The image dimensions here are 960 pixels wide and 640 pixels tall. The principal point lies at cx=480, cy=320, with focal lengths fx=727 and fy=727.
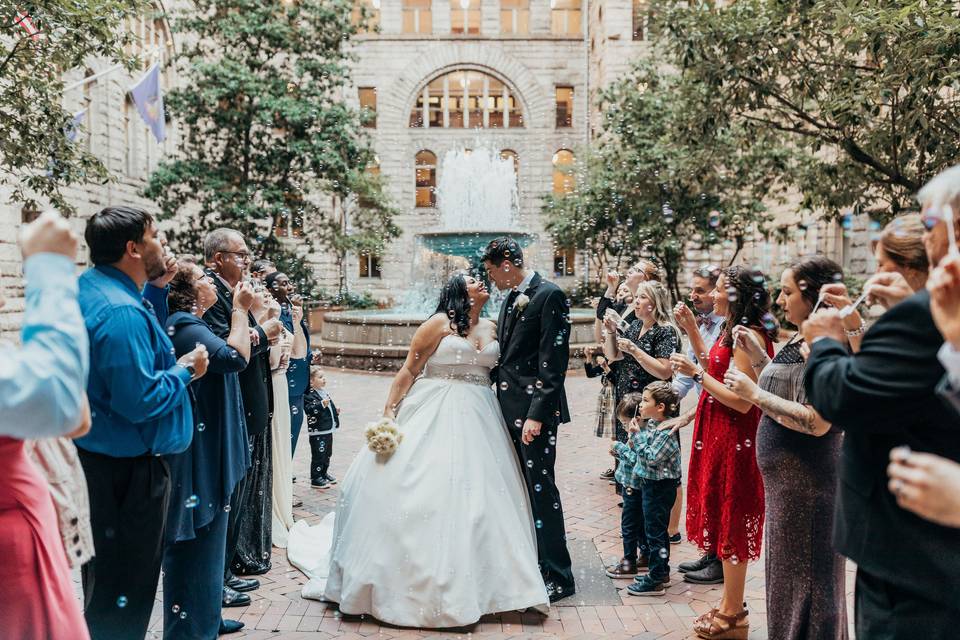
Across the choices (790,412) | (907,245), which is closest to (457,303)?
(790,412)

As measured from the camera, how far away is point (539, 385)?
4637mm

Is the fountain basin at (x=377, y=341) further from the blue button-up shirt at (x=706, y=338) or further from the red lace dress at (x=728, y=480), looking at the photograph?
the red lace dress at (x=728, y=480)

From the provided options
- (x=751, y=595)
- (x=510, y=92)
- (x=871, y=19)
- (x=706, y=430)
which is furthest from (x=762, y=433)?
(x=510, y=92)

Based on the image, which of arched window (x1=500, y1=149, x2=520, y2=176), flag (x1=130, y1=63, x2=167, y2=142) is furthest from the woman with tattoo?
arched window (x1=500, y1=149, x2=520, y2=176)

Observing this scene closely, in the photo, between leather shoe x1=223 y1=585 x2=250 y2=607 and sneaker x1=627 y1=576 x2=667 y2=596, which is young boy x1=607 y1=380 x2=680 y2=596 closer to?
sneaker x1=627 y1=576 x2=667 y2=596

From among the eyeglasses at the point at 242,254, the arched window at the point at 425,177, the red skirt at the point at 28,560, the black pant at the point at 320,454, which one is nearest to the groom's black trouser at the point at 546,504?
the eyeglasses at the point at 242,254

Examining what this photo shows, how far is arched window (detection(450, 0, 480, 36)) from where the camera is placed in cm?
3278

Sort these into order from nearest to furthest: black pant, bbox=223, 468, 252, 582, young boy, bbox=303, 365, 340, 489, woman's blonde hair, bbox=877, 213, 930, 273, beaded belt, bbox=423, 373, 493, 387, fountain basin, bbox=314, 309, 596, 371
Answer: woman's blonde hair, bbox=877, 213, 930, 273 → black pant, bbox=223, 468, 252, 582 → beaded belt, bbox=423, 373, 493, 387 → young boy, bbox=303, 365, 340, 489 → fountain basin, bbox=314, 309, 596, 371

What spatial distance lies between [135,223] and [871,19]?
7.04 m

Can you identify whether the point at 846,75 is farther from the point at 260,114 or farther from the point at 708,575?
the point at 260,114

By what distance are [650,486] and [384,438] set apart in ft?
6.08

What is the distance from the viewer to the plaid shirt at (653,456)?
15.9 feet

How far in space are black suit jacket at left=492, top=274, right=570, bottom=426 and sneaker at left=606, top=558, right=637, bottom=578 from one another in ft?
4.10

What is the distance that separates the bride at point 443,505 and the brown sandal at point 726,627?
0.94 meters
